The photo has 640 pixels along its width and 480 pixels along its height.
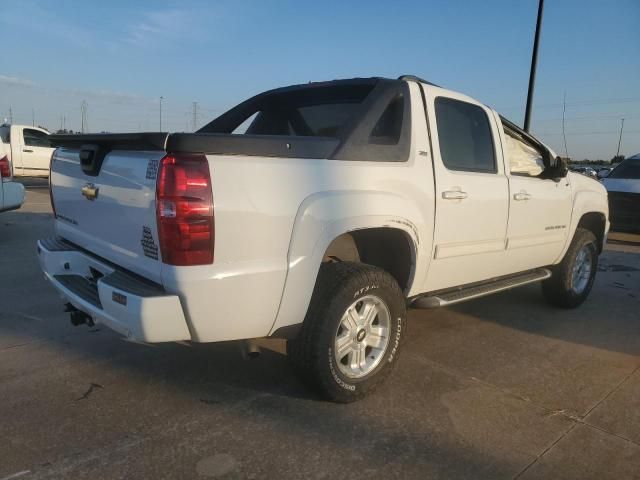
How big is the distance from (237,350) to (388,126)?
1.89 meters

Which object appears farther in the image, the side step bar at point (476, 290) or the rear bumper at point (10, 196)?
the rear bumper at point (10, 196)

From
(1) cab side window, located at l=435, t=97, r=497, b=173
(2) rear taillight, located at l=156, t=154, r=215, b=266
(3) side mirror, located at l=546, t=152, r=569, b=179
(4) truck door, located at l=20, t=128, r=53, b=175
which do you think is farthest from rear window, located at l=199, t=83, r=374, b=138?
(4) truck door, located at l=20, t=128, r=53, b=175

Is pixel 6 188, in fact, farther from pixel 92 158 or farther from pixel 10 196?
pixel 92 158

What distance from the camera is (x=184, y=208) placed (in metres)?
2.35

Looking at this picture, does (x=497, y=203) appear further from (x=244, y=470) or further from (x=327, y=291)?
(x=244, y=470)

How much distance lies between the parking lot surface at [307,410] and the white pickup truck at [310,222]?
349 millimetres

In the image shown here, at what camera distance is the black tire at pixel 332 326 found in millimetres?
2869

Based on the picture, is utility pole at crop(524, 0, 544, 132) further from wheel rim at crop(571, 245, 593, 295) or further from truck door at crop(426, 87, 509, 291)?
truck door at crop(426, 87, 509, 291)

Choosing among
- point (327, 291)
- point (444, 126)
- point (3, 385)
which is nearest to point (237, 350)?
point (327, 291)

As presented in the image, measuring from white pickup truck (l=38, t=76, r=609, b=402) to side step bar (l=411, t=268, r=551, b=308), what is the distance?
A: 0.07 ft

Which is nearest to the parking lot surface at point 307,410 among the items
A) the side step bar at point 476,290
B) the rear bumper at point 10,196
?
the side step bar at point 476,290

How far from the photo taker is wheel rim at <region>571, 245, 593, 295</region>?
5410mm

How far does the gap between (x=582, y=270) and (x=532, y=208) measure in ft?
5.39

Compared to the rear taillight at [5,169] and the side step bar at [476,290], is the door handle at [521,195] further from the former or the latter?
the rear taillight at [5,169]
